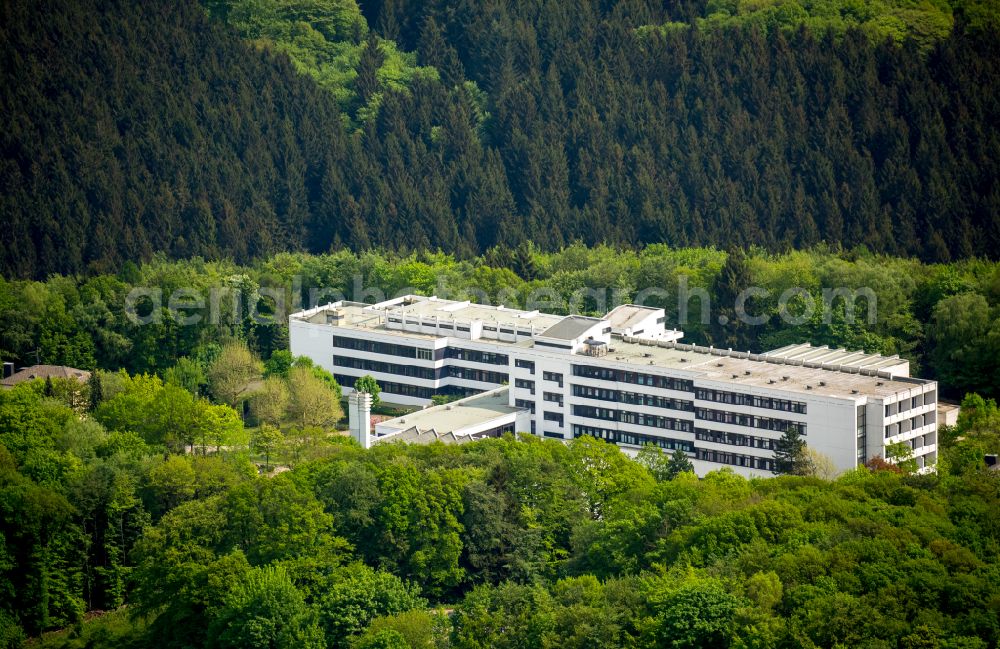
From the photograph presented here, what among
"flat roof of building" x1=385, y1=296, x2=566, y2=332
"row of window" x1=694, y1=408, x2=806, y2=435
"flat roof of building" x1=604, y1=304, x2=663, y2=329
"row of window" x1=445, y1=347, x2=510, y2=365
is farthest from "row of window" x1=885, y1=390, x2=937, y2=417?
"row of window" x1=445, y1=347, x2=510, y2=365

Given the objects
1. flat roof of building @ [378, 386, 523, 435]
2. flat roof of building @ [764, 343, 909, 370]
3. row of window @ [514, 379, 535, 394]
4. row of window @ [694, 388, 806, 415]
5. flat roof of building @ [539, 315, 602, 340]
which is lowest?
flat roof of building @ [378, 386, 523, 435]

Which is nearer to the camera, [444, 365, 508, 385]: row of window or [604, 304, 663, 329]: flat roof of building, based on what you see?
[444, 365, 508, 385]: row of window

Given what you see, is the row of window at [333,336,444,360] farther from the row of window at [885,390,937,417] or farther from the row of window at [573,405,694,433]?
the row of window at [885,390,937,417]

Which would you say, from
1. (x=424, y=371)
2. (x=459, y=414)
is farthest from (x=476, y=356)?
(x=459, y=414)

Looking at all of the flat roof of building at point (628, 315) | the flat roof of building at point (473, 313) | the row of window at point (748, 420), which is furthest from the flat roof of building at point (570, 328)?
the row of window at point (748, 420)

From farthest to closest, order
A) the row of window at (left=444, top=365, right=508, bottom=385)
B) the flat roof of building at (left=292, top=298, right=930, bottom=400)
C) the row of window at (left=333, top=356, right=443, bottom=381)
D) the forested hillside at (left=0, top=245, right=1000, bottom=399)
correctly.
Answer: the forested hillside at (left=0, top=245, right=1000, bottom=399) → the row of window at (left=333, top=356, right=443, bottom=381) → the row of window at (left=444, top=365, right=508, bottom=385) → the flat roof of building at (left=292, top=298, right=930, bottom=400)

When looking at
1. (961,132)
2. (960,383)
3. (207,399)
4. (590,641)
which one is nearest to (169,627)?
(590,641)
